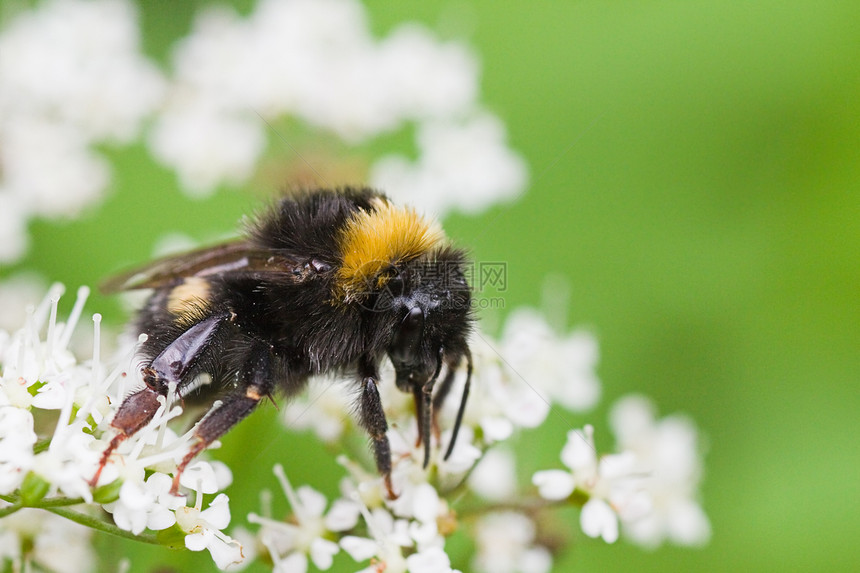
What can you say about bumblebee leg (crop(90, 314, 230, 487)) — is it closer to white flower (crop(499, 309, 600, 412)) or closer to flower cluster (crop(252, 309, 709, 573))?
flower cluster (crop(252, 309, 709, 573))

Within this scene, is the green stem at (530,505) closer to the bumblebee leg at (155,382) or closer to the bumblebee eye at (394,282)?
the bumblebee eye at (394,282)

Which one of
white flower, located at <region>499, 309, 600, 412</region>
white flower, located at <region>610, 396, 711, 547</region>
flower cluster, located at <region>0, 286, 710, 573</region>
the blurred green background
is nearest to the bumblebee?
flower cluster, located at <region>0, 286, 710, 573</region>

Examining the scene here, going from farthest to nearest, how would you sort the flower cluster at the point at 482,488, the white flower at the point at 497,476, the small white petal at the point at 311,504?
the white flower at the point at 497,476
the small white petal at the point at 311,504
the flower cluster at the point at 482,488

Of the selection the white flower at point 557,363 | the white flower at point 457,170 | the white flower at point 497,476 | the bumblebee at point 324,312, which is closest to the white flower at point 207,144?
the white flower at point 457,170

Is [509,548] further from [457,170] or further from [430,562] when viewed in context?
[457,170]

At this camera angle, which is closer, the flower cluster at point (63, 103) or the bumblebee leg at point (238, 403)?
the bumblebee leg at point (238, 403)

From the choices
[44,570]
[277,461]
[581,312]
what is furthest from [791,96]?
[44,570]
